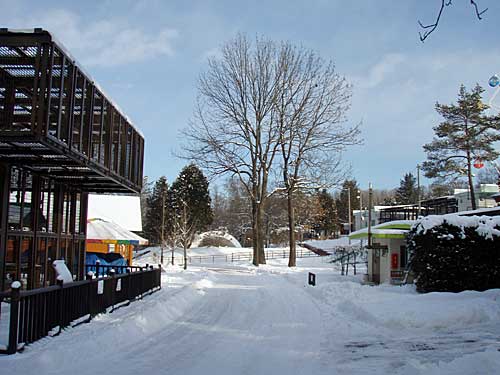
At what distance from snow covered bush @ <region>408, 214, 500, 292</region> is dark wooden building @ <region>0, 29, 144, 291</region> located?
11.0 metres

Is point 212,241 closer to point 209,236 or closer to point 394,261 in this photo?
point 209,236

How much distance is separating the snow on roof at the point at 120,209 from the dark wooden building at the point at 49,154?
20.8m

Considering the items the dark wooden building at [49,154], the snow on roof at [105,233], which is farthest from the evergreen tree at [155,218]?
the dark wooden building at [49,154]

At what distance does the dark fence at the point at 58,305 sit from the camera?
8.05 metres

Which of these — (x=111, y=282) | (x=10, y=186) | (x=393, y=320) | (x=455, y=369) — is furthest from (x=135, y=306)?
(x=455, y=369)

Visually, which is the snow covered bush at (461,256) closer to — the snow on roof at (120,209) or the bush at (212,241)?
the snow on roof at (120,209)

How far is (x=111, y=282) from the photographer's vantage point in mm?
13375

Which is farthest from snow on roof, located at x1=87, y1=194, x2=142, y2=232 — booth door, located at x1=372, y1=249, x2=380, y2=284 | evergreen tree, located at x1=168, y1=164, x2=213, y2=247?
booth door, located at x1=372, y1=249, x2=380, y2=284

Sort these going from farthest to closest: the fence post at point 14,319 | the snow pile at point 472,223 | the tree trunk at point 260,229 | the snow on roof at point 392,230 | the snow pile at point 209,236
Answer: the snow pile at point 209,236
the tree trunk at point 260,229
the snow on roof at point 392,230
the snow pile at point 472,223
the fence post at point 14,319

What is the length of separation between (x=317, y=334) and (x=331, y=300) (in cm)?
638

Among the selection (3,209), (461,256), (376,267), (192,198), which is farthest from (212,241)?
(3,209)

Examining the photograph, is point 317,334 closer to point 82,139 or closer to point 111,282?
point 111,282

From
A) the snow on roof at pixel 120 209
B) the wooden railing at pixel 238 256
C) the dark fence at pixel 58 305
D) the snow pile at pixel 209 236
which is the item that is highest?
the snow on roof at pixel 120 209

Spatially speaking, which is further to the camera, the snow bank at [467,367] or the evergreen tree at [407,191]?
the evergreen tree at [407,191]
